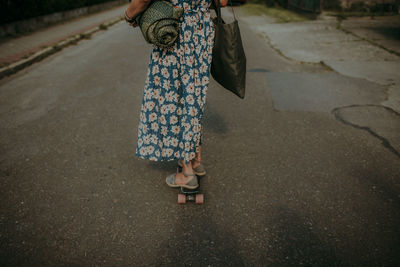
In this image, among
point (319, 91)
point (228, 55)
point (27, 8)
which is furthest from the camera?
point (27, 8)

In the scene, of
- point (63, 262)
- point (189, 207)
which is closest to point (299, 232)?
point (189, 207)

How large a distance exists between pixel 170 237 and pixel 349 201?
1.44 metres

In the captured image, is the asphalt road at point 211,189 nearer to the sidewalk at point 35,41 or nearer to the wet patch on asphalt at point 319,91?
the wet patch on asphalt at point 319,91

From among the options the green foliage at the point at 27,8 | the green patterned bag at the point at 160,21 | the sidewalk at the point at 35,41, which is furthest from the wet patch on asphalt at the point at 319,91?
the green foliage at the point at 27,8

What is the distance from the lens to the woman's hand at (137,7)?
159cm

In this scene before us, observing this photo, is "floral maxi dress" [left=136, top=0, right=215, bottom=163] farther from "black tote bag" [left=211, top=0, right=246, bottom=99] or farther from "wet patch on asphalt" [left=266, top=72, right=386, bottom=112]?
"wet patch on asphalt" [left=266, top=72, right=386, bottom=112]

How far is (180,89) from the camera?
78.3 inches

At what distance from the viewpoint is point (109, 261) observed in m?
1.75

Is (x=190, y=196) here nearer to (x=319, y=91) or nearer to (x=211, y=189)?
(x=211, y=189)

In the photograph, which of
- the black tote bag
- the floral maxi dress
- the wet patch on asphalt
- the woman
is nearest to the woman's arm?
the woman

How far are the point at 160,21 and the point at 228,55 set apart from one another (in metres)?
0.52

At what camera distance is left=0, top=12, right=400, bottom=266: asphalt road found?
1812 millimetres

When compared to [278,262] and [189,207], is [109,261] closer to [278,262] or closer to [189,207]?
[189,207]

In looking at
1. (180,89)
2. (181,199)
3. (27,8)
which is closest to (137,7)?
(180,89)
